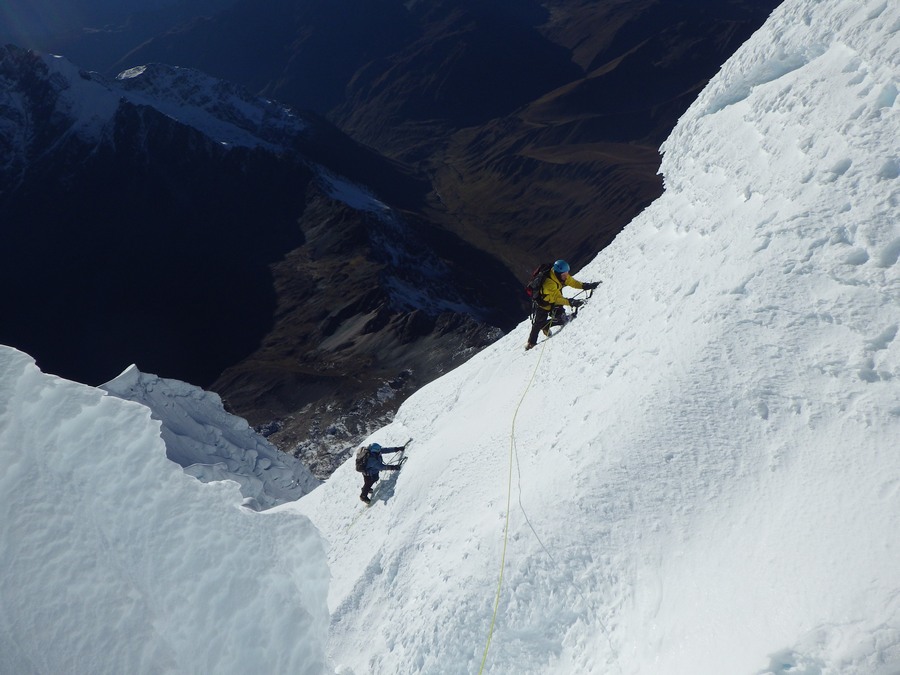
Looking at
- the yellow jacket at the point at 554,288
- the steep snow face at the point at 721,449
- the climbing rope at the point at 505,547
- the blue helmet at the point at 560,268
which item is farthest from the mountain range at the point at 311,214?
the steep snow face at the point at 721,449

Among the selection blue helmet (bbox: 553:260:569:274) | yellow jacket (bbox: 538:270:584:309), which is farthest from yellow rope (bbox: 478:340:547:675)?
blue helmet (bbox: 553:260:569:274)

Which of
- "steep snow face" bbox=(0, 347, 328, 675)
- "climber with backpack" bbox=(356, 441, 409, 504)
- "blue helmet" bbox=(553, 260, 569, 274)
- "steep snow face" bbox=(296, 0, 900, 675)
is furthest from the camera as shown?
"climber with backpack" bbox=(356, 441, 409, 504)

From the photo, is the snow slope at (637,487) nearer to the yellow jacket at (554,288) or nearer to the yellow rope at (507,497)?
the yellow rope at (507,497)

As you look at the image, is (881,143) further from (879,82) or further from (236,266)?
(236,266)

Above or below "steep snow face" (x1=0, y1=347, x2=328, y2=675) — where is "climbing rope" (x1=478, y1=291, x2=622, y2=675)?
above

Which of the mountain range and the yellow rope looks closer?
the yellow rope

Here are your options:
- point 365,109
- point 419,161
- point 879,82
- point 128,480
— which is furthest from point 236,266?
point 365,109

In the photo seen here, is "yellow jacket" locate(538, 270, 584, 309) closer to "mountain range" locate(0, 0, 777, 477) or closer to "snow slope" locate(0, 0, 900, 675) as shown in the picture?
"snow slope" locate(0, 0, 900, 675)

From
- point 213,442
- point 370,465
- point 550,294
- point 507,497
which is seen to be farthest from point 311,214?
point 507,497

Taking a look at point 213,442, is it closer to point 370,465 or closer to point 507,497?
point 370,465
